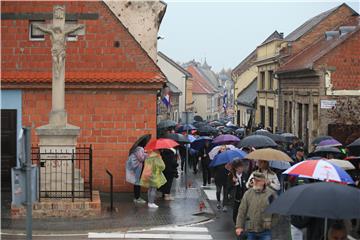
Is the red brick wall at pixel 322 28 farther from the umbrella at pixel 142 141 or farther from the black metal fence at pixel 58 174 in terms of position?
the black metal fence at pixel 58 174

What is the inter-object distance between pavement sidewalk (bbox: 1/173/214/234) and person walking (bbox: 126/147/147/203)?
0.45 m

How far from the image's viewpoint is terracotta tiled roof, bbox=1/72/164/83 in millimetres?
18609

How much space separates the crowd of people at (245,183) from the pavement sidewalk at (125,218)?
502 millimetres

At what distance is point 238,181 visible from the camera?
42.8 ft

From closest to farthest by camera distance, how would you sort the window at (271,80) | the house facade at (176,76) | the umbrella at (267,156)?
the umbrella at (267,156), the window at (271,80), the house facade at (176,76)

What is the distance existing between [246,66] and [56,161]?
4633cm

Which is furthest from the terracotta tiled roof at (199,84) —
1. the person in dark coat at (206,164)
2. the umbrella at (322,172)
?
the umbrella at (322,172)

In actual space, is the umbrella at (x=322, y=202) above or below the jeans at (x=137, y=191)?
above

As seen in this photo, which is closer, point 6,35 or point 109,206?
point 109,206

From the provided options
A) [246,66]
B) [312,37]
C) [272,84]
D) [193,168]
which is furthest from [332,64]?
[246,66]

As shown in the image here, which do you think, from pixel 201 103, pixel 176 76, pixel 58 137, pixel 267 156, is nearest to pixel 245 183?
pixel 267 156

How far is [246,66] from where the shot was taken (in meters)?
60.3

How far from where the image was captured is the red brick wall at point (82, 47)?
749 inches

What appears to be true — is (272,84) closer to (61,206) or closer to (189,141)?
(189,141)
